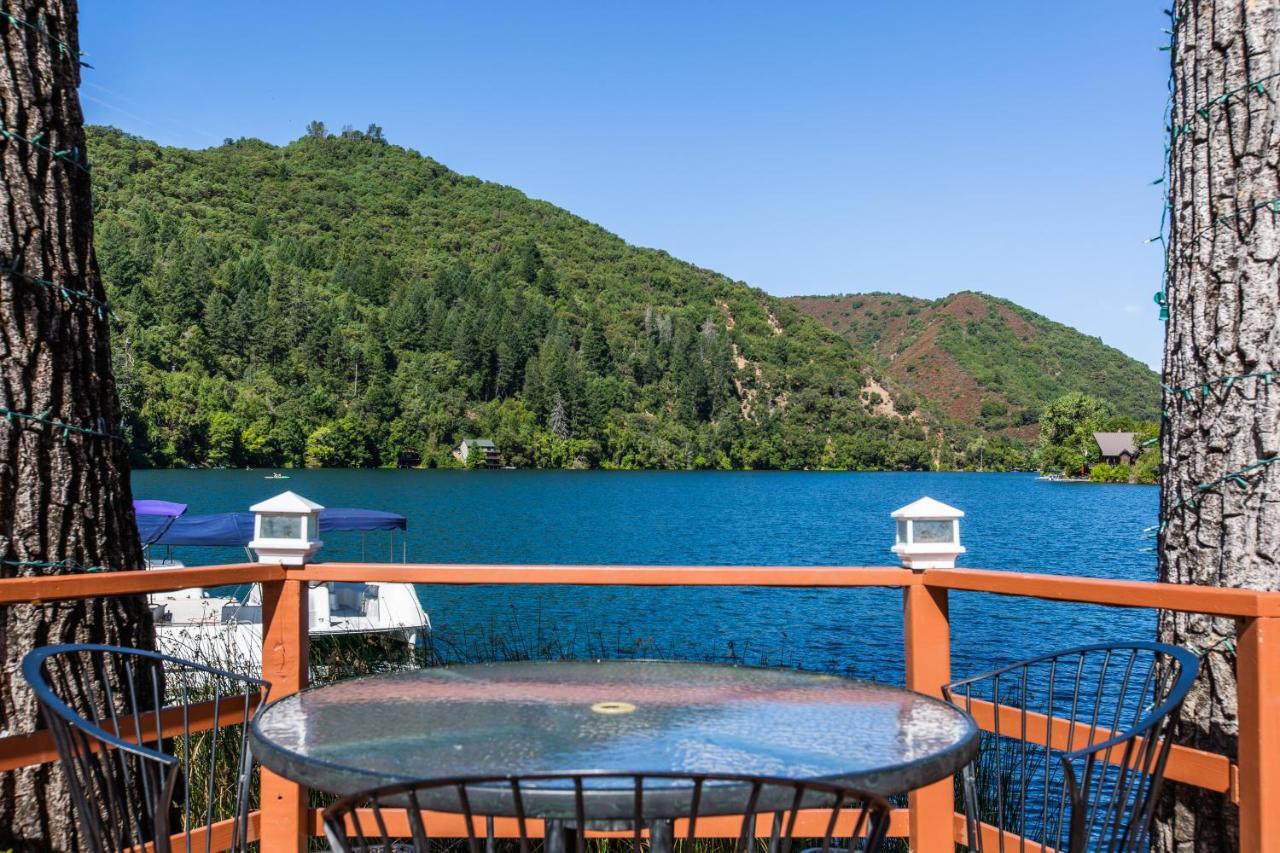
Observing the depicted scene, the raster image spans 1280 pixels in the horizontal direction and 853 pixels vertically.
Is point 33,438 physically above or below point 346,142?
below

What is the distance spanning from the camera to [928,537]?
297cm

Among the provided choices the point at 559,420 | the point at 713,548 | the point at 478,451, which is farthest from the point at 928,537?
the point at 559,420

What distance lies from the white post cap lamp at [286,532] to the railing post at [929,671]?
1678mm

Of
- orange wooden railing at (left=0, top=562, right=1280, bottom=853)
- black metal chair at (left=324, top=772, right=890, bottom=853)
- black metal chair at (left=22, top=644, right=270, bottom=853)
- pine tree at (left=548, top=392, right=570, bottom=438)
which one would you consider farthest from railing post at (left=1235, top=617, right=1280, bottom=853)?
pine tree at (left=548, top=392, right=570, bottom=438)

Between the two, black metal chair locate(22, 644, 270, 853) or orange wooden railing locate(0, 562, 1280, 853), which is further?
orange wooden railing locate(0, 562, 1280, 853)

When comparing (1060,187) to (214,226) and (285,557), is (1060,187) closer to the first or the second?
(285,557)

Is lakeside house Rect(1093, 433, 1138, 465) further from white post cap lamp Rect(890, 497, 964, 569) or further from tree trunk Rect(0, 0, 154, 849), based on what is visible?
tree trunk Rect(0, 0, 154, 849)

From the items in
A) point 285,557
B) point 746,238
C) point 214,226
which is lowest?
point 285,557

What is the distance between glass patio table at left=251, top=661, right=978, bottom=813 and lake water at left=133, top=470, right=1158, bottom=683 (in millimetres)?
4257

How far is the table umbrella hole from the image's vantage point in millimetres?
2035

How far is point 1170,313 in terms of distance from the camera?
9.57 ft

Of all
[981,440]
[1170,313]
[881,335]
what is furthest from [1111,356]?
[1170,313]

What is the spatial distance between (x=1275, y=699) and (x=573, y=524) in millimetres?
38281

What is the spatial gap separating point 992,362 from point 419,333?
263 feet
